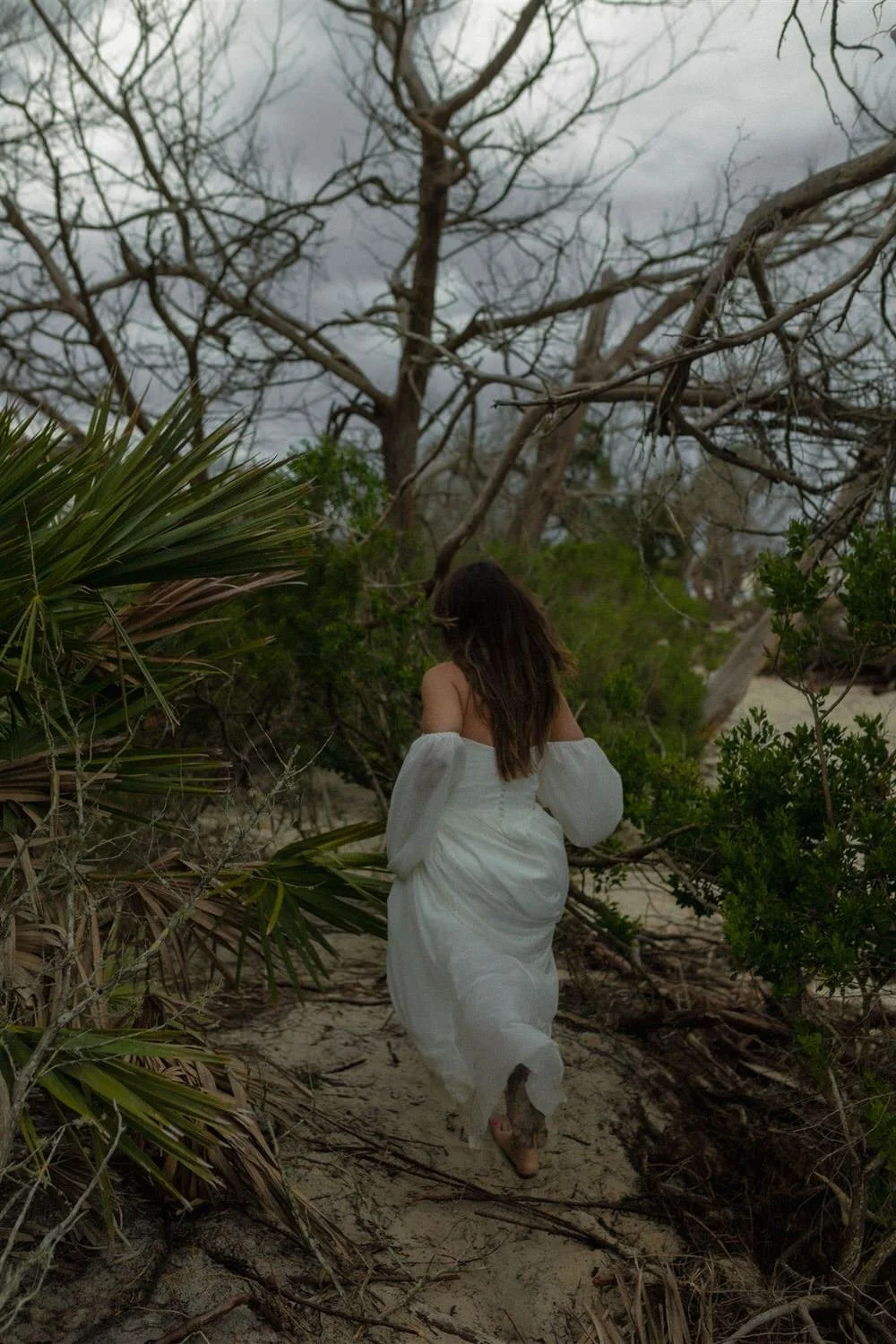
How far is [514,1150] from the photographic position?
394cm

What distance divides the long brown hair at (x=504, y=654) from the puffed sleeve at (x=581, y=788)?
0.38 ft

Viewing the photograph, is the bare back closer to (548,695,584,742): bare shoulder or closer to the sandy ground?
(548,695,584,742): bare shoulder

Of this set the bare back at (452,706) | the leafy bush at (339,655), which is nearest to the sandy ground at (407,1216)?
the bare back at (452,706)

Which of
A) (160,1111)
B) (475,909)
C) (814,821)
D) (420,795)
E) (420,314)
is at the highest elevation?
(420,314)

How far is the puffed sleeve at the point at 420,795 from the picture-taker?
11.9ft

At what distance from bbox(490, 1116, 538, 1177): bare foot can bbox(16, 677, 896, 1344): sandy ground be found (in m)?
0.05

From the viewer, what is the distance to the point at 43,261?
11.6 m

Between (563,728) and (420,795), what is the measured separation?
0.61 metres

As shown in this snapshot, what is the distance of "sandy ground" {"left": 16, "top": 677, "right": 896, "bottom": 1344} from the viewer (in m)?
2.91

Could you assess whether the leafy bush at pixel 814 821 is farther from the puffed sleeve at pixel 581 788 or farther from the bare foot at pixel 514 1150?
the bare foot at pixel 514 1150

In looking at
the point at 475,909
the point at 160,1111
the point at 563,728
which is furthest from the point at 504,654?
the point at 160,1111

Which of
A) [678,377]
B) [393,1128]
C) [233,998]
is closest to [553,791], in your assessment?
[393,1128]

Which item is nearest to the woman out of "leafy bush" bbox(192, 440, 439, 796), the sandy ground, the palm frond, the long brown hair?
the long brown hair

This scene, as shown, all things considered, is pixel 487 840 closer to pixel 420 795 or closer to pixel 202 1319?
pixel 420 795
